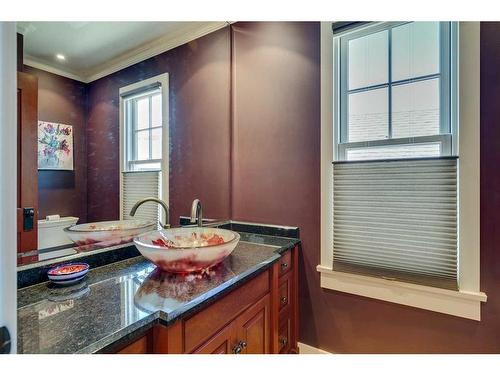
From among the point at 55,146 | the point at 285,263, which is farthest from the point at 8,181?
the point at 285,263

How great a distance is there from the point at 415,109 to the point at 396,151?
0.24 meters

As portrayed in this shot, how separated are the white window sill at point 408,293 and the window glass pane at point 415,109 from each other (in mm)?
800

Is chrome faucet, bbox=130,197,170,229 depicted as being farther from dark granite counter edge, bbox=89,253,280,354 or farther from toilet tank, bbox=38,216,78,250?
dark granite counter edge, bbox=89,253,280,354

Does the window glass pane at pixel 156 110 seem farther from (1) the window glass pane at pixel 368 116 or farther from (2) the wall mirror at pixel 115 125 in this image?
(1) the window glass pane at pixel 368 116

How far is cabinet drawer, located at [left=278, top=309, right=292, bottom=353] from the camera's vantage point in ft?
4.55

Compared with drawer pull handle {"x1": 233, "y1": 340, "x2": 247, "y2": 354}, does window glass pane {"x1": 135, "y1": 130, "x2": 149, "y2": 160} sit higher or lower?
higher

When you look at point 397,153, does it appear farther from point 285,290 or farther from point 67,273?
point 67,273

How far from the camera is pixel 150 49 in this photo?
133 cm

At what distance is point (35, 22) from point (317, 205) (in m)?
1.50

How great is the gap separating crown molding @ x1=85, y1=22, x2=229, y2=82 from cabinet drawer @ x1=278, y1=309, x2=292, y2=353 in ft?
4.91

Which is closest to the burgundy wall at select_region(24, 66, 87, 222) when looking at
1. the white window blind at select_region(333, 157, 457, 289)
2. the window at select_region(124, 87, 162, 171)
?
the window at select_region(124, 87, 162, 171)

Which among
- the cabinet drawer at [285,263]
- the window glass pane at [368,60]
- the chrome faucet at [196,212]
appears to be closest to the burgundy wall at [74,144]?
the chrome faucet at [196,212]

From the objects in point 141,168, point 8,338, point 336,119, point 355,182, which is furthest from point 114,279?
point 336,119

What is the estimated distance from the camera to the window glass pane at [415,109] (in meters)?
1.29
